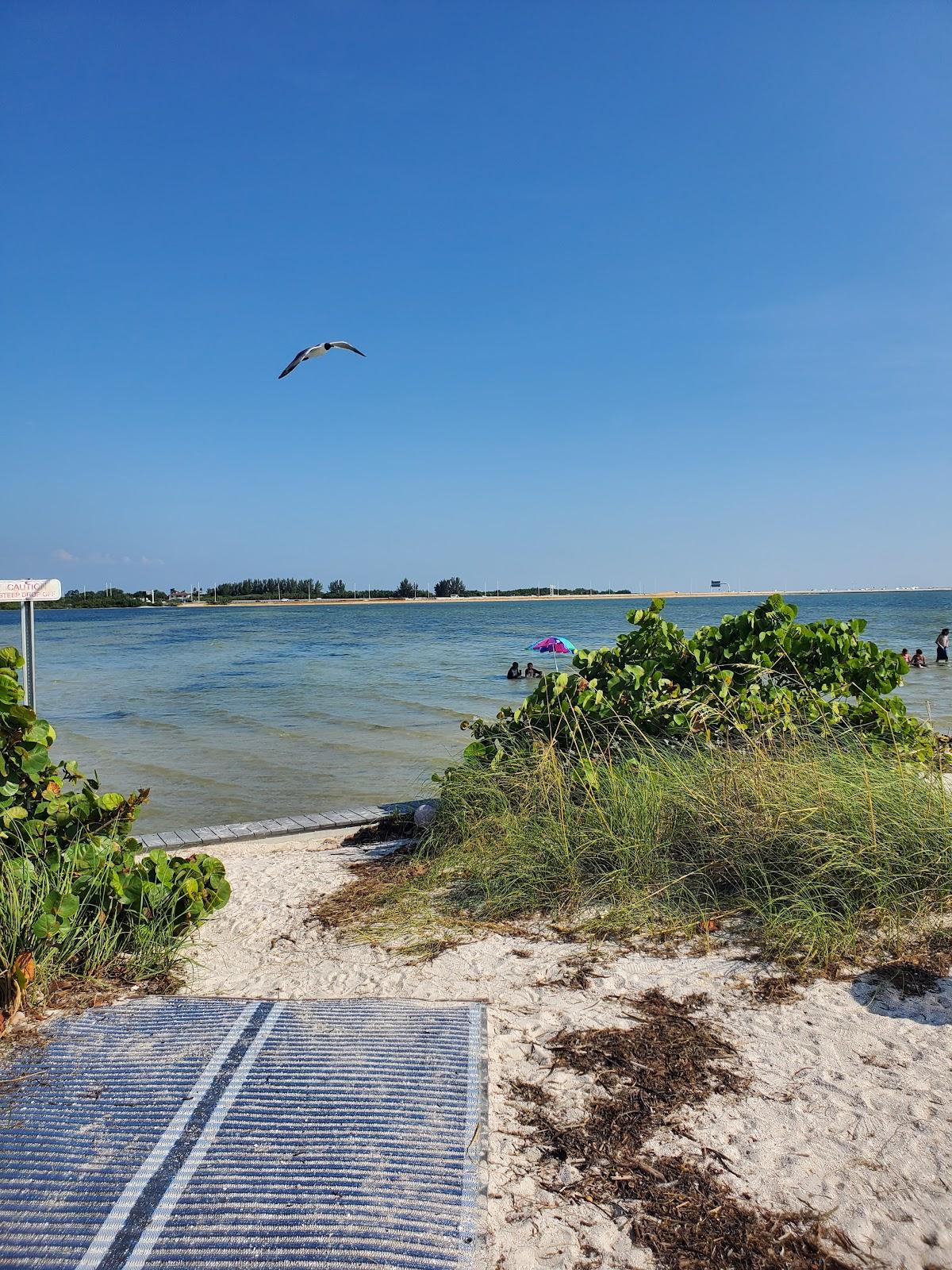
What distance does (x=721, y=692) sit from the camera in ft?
19.5

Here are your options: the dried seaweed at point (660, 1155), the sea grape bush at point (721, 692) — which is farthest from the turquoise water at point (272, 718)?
the dried seaweed at point (660, 1155)

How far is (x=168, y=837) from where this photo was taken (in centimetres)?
618

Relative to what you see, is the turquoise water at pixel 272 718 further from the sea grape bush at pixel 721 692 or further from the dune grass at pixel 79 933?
the dune grass at pixel 79 933

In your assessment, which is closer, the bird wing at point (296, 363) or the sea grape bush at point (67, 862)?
the sea grape bush at point (67, 862)

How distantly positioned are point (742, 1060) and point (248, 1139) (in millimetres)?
1691

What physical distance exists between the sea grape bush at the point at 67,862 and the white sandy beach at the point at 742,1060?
0.38 m

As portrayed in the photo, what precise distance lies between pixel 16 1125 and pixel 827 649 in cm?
585

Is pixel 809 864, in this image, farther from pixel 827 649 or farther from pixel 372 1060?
pixel 827 649

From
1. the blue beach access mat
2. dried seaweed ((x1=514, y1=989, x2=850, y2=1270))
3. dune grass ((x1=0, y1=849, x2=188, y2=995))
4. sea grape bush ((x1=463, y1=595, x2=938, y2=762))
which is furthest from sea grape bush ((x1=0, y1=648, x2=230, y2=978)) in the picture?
sea grape bush ((x1=463, y1=595, x2=938, y2=762))

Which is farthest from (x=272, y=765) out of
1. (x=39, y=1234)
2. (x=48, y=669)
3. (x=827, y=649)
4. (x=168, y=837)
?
(x=48, y=669)

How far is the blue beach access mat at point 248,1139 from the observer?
2.06 metres

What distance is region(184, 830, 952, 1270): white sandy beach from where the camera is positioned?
2.14 m

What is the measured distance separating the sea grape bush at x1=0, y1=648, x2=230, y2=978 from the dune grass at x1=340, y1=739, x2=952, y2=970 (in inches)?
41.3

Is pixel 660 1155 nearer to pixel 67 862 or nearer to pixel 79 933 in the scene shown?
pixel 79 933
